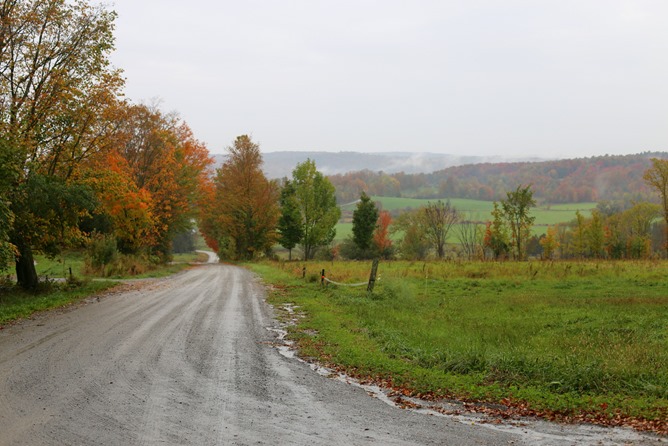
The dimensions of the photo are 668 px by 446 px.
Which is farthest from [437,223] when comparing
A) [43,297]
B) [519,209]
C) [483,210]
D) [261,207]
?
[43,297]

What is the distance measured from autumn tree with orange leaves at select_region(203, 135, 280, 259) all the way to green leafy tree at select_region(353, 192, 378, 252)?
39.2 ft

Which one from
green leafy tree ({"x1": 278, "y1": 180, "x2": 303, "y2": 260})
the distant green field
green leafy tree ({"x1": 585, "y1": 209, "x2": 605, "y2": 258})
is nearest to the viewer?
green leafy tree ({"x1": 278, "y1": 180, "x2": 303, "y2": 260})

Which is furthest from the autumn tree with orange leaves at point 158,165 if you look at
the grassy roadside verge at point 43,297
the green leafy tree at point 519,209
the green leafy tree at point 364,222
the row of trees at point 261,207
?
the green leafy tree at point 519,209

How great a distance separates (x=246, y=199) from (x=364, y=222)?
56.1 feet

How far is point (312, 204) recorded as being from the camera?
2559 inches

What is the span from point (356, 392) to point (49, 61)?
19.8 metres

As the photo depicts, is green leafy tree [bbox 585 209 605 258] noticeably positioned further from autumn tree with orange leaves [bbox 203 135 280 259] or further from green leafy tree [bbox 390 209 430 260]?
autumn tree with orange leaves [bbox 203 135 280 259]

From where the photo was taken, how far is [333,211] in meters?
66.1

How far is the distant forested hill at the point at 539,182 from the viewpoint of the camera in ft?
396

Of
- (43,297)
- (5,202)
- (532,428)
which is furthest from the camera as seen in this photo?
(43,297)

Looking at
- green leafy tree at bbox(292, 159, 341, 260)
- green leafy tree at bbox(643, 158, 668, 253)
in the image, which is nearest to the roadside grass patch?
green leafy tree at bbox(292, 159, 341, 260)

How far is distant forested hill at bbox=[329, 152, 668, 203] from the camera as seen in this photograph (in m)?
121

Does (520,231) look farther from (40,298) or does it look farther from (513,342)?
(40,298)

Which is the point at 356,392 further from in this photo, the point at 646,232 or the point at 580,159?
the point at 580,159
